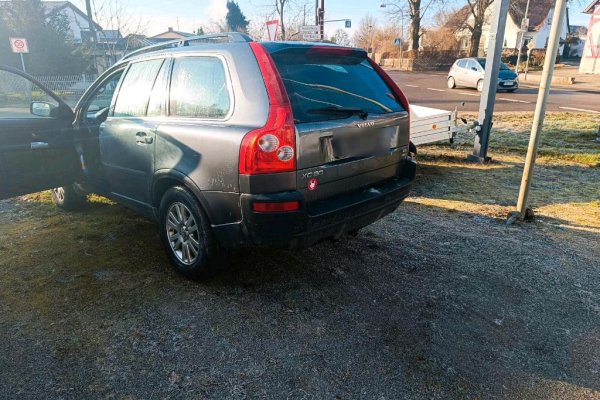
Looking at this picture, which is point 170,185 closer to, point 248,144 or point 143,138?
point 143,138

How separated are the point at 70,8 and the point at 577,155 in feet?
190

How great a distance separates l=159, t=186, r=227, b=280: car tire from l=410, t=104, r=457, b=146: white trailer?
4.40m

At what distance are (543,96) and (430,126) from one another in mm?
2533

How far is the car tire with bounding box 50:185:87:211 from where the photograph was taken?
5254 mm

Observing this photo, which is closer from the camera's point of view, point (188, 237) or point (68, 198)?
point (188, 237)

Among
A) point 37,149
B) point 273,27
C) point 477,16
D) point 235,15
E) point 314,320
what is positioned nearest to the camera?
point 314,320

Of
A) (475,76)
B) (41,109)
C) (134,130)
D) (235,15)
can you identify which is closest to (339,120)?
(134,130)

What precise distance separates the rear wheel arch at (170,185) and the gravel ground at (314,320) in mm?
641

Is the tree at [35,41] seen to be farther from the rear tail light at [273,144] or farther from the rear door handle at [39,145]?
the rear tail light at [273,144]

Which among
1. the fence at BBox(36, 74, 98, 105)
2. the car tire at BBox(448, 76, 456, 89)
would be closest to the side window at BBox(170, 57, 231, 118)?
the fence at BBox(36, 74, 98, 105)

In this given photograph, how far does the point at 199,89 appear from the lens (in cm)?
332

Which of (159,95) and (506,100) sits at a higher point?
(159,95)

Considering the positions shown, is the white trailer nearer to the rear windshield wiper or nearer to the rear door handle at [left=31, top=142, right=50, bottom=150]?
the rear windshield wiper

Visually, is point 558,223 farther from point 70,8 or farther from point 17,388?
point 70,8
